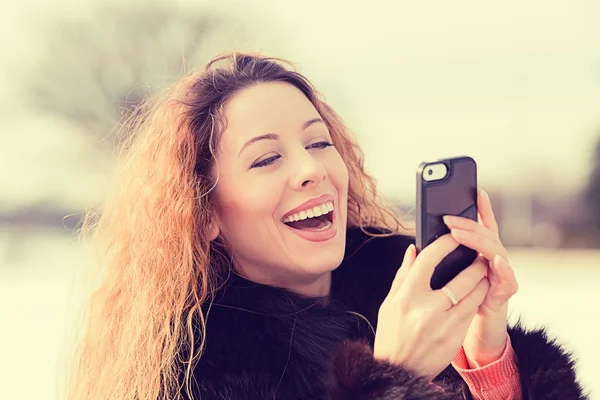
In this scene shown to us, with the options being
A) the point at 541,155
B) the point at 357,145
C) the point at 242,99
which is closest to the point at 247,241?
the point at 242,99

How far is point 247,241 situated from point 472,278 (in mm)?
608

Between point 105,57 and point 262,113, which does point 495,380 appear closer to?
point 262,113

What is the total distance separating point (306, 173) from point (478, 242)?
47cm

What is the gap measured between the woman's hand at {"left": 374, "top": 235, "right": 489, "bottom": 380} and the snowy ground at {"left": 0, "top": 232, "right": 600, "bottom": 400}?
1217 millimetres

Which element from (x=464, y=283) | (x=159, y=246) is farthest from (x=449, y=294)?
(x=159, y=246)

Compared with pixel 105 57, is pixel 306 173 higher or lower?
lower

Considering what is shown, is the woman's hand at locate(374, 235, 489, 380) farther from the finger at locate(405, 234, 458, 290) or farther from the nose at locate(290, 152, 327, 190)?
the nose at locate(290, 152, 327, 190)

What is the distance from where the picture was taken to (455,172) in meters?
1.35

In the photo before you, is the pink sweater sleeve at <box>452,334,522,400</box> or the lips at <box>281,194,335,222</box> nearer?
the pink sweater sleeve at <box>452,334,522,400</box>

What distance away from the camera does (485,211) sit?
1398mm

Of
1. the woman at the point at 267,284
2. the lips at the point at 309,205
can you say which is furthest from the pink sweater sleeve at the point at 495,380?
the lips at the point at 309,205

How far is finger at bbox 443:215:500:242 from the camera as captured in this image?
132cm

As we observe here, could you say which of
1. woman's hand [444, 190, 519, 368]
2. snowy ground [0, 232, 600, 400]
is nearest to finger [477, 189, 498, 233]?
woman's hand [444, 190, 519, 368]

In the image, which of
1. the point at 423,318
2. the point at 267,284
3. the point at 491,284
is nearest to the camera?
the point at 423,318
